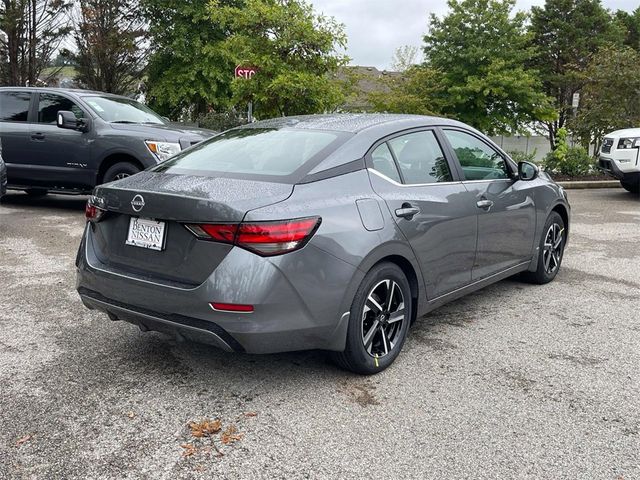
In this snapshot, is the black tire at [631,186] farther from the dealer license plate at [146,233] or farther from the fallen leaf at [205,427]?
the fallen leaf at [205,427]

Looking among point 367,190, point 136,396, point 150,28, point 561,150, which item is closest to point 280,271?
point 367,190

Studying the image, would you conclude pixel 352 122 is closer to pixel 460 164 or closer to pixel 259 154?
pixel 259 154

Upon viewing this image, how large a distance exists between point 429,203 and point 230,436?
1.92 m

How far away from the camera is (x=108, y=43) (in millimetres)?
21859

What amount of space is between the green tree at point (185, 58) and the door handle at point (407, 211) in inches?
880

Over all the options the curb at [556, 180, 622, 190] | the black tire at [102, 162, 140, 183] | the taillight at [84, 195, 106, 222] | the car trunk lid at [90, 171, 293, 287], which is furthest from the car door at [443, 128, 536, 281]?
the curb at [556, 180, 622, 190]

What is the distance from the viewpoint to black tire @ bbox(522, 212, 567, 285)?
565 cm

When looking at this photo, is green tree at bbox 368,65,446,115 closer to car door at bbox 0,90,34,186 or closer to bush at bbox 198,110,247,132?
bush at bbox 198,110,247,132

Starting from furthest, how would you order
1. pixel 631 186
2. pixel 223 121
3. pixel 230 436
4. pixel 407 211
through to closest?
1. pixel 223 121
2. pixel 631 186
3. pixel 407 211
4. pixel 230 436

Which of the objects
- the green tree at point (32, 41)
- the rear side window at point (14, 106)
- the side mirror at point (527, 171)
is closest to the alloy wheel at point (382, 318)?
the side mirror at point (527, 171)

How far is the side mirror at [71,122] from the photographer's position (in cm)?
864

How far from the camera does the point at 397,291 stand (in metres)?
3.79

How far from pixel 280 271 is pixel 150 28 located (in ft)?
79.9

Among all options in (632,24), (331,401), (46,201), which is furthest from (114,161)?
(632,24)
